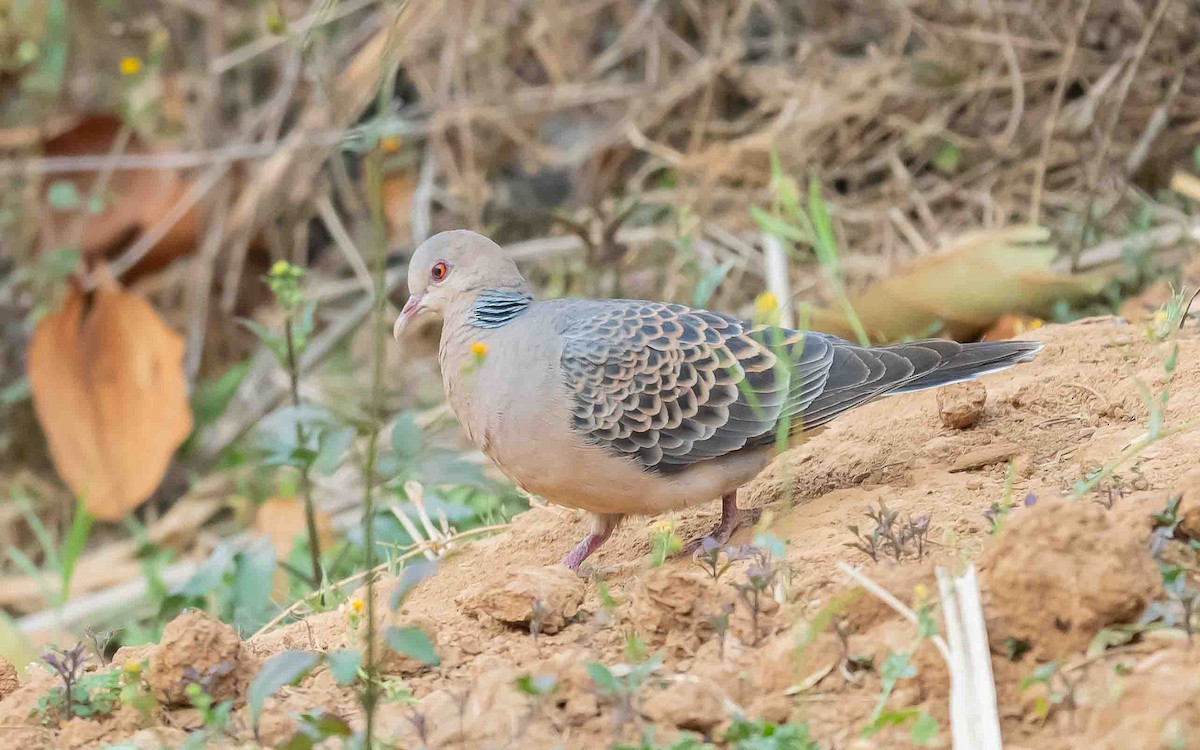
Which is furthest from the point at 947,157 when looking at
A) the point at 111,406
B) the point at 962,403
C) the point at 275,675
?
the point at 275,675

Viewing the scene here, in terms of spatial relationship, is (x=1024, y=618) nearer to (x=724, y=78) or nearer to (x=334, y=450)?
(x=334, y=450)

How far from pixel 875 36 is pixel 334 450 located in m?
4.41

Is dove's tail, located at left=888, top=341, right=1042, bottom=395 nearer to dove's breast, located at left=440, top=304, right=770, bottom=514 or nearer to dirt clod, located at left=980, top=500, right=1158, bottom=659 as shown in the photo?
dove's breast, located at left=440, top=304, right=770, bottom=514

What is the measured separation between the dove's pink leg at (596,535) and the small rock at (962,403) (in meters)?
0.91

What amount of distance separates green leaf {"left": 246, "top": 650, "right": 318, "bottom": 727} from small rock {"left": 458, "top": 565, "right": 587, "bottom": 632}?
589mm

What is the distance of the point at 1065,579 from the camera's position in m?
2.19

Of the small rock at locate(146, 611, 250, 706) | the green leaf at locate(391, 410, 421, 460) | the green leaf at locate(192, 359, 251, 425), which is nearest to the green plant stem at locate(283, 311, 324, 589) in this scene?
the green leaf at locate(391, 410, 421, 460)

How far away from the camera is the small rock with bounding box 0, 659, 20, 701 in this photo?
9.09ft

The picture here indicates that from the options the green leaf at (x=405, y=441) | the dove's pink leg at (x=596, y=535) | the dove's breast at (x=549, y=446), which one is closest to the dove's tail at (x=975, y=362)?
the dove's breast at (x=549, y=446)

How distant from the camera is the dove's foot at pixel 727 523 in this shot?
346 cm

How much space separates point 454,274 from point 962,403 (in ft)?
4.54

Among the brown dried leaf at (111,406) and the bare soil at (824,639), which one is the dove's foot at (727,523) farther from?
the brown dried leaf at (111,406)

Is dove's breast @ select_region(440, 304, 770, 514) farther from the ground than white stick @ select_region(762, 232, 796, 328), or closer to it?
farther from the ground

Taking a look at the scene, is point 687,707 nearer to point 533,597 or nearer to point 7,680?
point 533,597
